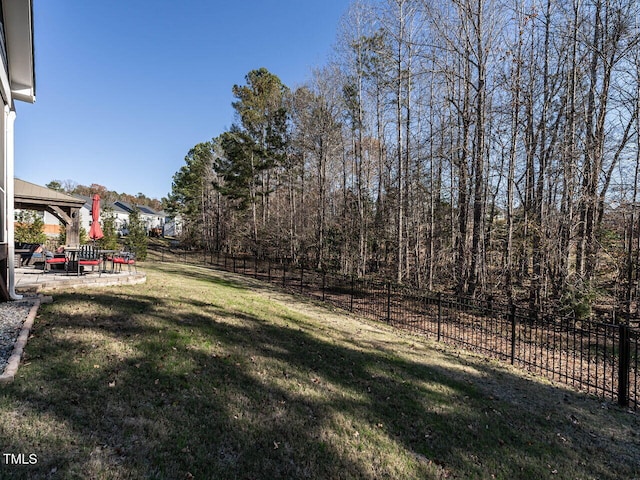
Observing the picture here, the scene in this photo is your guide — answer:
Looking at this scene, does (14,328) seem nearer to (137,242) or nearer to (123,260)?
(123,260)

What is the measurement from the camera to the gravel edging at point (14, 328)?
10.9 feet

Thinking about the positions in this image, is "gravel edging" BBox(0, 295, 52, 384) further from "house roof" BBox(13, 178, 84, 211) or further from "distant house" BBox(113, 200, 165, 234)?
"distant house" BBox(113, 200, 165, 234)

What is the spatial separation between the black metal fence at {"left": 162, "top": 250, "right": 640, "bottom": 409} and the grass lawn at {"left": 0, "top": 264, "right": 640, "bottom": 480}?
2.68ft

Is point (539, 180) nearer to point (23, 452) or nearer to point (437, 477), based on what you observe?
point (437, 477)

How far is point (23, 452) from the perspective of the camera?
7.75 ft

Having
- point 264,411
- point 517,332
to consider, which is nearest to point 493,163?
point 517,332

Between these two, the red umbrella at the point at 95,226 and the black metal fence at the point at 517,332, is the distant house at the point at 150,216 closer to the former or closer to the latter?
the black metal fence at the point at 517,332

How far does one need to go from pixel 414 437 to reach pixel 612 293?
10.4 meters

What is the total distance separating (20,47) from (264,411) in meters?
8.45

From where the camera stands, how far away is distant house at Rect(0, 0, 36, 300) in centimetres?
578

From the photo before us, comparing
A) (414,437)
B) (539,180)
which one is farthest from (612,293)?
(414,437)

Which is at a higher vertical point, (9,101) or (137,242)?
(9,101)

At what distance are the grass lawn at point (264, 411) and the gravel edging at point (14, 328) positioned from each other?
105mm

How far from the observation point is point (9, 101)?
6191 mm
